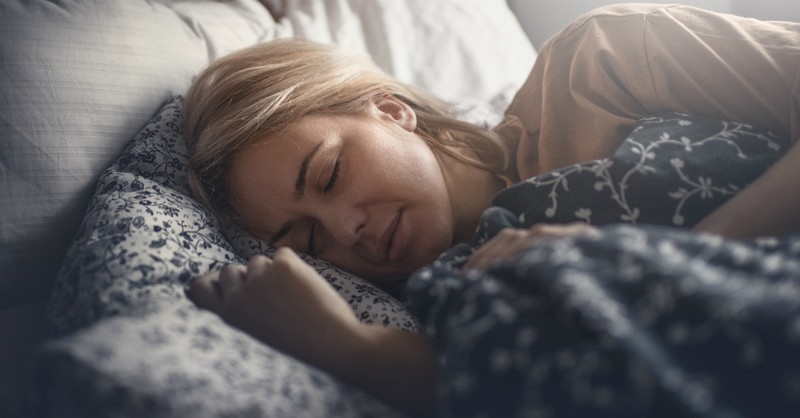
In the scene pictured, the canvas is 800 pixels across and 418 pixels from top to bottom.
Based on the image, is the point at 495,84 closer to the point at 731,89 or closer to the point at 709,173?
the point at 731,89

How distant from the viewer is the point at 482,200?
3.27 feet

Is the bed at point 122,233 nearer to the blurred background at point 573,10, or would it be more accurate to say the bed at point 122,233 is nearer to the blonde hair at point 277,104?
the blonde hair at point 277,104

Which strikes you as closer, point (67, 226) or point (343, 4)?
point (67, 226)

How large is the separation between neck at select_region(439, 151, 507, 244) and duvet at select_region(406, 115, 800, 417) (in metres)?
0.39

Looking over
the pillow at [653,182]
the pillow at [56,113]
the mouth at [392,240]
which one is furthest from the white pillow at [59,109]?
the pillow at [653,182]

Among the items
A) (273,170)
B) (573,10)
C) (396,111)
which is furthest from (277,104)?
(573,10)

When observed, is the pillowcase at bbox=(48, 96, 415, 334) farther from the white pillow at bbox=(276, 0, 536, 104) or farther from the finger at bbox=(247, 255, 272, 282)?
the white pillow at bbox=(276, 0, 536, 104)

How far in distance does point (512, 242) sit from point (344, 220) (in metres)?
0.30

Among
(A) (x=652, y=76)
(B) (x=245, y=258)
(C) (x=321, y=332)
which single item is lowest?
(B) (x=245, y=258)

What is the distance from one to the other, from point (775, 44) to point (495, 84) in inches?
26.3

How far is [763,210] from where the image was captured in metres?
0.70

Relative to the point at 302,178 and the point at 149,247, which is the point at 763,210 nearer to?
the point at 302,178

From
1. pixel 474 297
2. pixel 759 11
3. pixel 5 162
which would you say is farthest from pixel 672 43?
pixel 5 162

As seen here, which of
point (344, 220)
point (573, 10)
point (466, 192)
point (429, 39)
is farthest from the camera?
point (573, 10)
